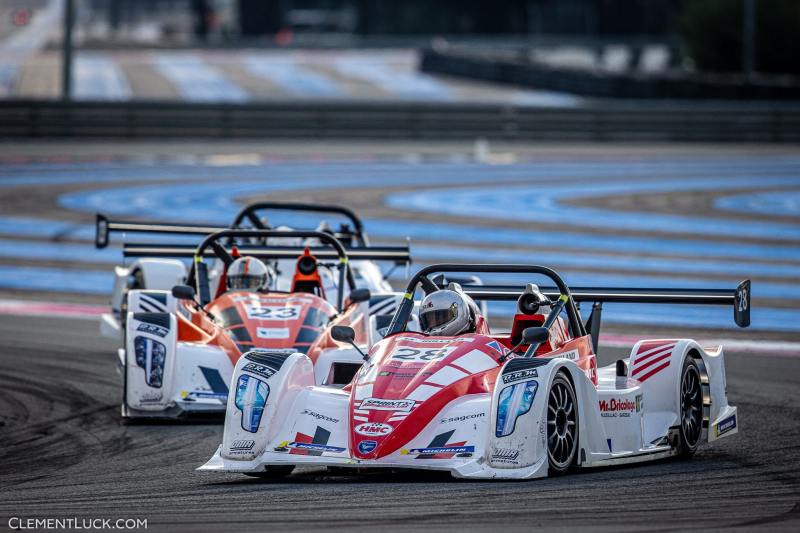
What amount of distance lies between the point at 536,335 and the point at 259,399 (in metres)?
1.94

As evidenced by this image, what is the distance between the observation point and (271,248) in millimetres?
16188

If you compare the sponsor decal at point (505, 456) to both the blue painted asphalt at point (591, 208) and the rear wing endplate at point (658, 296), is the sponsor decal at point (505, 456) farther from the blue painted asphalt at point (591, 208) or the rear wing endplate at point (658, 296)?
the blue painted asphalt at point (591, 208)

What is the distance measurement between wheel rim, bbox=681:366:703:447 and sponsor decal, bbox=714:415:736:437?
130mm

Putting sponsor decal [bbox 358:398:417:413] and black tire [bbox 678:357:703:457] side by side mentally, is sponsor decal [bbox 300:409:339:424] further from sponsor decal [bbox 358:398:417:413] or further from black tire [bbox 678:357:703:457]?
black tire [bbox 678:357:703:457]

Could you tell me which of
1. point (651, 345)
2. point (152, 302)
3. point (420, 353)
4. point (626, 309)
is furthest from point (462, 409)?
point (626, 309)

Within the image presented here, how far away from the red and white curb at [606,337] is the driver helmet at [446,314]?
5.89m

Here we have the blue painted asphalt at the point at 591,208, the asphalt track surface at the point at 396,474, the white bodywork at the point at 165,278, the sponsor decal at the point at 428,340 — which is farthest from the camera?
the blue painted asphalt at the point at 591,208

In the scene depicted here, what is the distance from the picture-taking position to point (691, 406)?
39.3 feet

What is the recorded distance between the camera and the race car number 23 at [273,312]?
1420cm

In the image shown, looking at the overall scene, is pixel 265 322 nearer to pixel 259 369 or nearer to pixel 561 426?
pixel 259 369

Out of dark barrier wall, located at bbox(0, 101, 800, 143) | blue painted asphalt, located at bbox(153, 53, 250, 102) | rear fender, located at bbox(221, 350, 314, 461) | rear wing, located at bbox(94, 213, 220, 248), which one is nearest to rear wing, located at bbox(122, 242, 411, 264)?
rear wing, located at bbox(94, 213, 220, 248)

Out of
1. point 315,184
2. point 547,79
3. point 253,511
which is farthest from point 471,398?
point 547,79

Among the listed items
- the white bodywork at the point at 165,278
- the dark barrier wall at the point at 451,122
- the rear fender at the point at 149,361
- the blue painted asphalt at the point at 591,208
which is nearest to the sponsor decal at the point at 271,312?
the rear fender at the point at 149,361

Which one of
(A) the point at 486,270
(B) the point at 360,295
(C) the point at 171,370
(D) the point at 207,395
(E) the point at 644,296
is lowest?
(D) the point at 207,395
